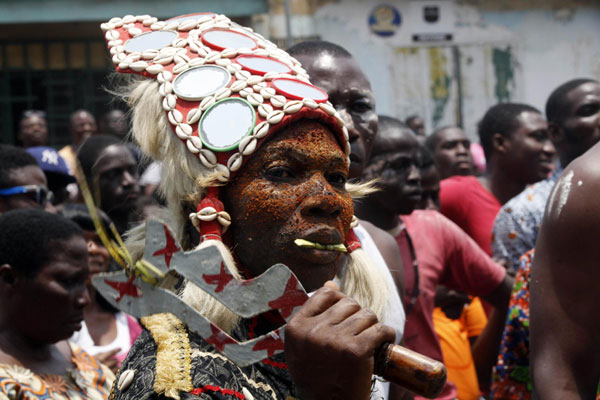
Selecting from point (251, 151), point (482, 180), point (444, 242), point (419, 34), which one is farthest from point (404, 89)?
point (251, 151)

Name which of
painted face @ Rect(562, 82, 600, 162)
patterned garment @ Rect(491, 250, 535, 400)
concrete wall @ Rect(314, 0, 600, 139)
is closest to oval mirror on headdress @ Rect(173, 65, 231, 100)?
patterned garment @ Rect(491, 250, 535, 400)

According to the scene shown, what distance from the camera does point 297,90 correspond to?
2.08m

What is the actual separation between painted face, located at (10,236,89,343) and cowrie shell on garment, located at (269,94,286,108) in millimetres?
1773

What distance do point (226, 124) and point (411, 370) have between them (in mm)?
756

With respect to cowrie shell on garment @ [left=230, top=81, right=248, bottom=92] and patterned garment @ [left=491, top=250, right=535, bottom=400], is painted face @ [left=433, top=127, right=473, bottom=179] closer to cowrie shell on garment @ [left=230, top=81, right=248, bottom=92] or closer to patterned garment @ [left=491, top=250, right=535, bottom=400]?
patterned garment @ [left=491, top=250, right=535, bottom=400]

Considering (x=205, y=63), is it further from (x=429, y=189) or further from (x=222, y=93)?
(x=429, y=189)

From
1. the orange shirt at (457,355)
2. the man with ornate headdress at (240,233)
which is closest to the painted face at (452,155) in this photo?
the orange shirt at (457,355)

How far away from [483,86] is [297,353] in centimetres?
1342

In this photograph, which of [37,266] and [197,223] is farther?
[37,266]

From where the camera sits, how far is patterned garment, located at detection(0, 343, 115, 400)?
3.01 meters

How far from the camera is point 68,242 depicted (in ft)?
11.5

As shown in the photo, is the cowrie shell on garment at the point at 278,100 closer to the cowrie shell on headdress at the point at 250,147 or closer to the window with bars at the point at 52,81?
the cowrie shell on headdress at the point at 250,147

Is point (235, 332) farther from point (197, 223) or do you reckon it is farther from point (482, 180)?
point (482, 180)

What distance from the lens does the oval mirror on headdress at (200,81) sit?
2041 millimetres
